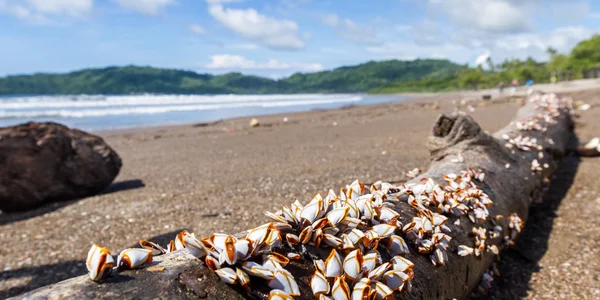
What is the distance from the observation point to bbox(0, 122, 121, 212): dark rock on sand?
19.9ft

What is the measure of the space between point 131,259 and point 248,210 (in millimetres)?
3505

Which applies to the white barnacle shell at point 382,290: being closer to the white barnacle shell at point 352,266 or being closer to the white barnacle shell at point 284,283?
the white barnacle shell at point 352,266

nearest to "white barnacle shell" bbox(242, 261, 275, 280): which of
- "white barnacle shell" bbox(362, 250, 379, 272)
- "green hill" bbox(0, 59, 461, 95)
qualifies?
"white barnacle shell" bbox(362, 250, 379, 272)

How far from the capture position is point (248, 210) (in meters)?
4.85

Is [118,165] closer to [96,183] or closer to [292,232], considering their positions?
[96,183]

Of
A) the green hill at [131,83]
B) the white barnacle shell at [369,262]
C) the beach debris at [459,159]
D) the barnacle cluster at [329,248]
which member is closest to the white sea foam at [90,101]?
the beach debris at [459,159]

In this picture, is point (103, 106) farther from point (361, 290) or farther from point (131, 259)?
point (361, 290)

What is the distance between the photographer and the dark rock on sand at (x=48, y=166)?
6.08 m

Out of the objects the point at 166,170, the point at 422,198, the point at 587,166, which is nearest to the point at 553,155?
the point at 587,166

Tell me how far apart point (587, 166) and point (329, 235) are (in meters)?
6.70

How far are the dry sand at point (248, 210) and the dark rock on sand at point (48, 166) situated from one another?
0.89 ft

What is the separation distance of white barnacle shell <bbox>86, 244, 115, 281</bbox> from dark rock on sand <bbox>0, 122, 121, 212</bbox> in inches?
234

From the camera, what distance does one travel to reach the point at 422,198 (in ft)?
8.24

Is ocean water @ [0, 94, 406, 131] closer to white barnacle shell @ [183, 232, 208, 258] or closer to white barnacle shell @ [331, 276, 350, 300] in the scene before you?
white barnacle shell @ [183, 232, 208, 258]
